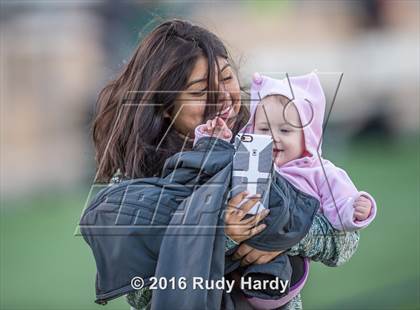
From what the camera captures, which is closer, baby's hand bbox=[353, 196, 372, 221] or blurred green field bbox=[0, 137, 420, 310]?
baby's hand bbox=[353, 196, 372, 221]

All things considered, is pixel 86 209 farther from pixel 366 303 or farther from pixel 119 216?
pixel 366 303

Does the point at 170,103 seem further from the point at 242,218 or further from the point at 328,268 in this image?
the point at 328,268

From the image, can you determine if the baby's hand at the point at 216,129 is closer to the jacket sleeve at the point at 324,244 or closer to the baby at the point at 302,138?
the baby at the point at 302,138

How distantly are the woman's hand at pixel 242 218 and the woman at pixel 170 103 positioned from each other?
12 cm

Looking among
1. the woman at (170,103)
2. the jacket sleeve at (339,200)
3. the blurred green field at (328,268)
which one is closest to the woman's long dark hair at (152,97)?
the woman at (170,103)

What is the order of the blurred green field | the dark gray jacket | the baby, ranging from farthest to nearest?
the blurred green field, the baby, the dark gray jacket

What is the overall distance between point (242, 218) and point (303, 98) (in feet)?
0.84

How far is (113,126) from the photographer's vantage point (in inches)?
61.3

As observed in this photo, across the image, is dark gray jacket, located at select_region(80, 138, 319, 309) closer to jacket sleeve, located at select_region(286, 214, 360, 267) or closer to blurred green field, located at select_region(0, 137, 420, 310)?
jacket sleeve, located at select_region(286, 214, 360, 267)

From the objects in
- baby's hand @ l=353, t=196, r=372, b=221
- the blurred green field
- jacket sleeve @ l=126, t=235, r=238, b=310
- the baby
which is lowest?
the blurred green field

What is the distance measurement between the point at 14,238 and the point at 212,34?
136 inches

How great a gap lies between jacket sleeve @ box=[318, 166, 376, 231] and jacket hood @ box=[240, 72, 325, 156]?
0.18ft

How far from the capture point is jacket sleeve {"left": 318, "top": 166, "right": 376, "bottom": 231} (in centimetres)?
140

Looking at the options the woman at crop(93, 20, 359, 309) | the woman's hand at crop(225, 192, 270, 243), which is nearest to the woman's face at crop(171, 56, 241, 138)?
the woman at crop(93, 20, 359, 309)
